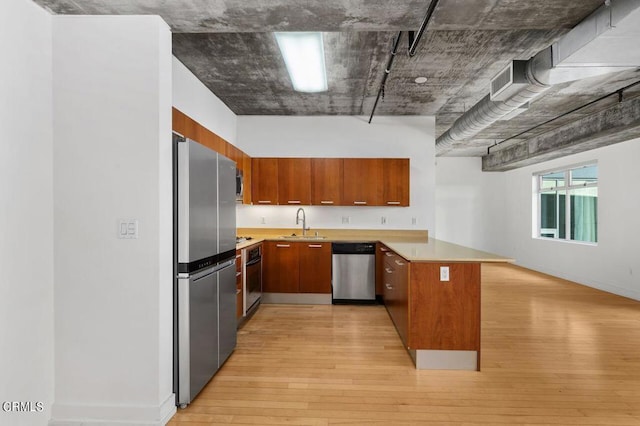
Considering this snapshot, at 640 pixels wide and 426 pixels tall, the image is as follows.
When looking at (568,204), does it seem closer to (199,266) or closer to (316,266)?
(316,266)

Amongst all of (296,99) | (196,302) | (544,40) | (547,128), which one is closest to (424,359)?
(196,302)

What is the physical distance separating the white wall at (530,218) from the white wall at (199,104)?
6377 millimetres

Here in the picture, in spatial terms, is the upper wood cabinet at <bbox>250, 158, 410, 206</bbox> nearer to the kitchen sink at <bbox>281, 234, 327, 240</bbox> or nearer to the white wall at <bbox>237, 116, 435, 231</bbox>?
the white wall at <bbox>237, 116, 435, 231</bbox>

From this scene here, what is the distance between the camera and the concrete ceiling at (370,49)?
2332 millimetres

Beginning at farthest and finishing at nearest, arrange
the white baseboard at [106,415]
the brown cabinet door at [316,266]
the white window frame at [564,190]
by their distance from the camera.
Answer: the white window frame at [564,190] → the brown cabinet door at [316,266] → the white baseboard at [106,415]

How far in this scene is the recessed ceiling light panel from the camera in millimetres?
3164

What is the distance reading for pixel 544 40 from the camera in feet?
11.0

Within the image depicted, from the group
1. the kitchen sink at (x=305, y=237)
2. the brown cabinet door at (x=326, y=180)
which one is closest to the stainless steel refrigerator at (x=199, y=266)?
the kitchen sink at (x=305, y=237)

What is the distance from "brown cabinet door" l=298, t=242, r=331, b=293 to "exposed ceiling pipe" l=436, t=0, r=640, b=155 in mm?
2873

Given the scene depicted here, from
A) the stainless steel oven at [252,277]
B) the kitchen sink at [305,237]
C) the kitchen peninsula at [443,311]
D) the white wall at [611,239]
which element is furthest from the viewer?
the white wall at [611,239]

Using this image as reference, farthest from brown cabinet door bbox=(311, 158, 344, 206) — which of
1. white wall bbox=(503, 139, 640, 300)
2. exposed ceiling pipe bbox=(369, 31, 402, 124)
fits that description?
white wall bbox=(503, 139, 640, 300)

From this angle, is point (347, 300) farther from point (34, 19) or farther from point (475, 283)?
point (34, 19)

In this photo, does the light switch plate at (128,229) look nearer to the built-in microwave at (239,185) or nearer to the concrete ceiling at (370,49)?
the concrete ceiling at (370,49)

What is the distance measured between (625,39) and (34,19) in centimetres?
393
